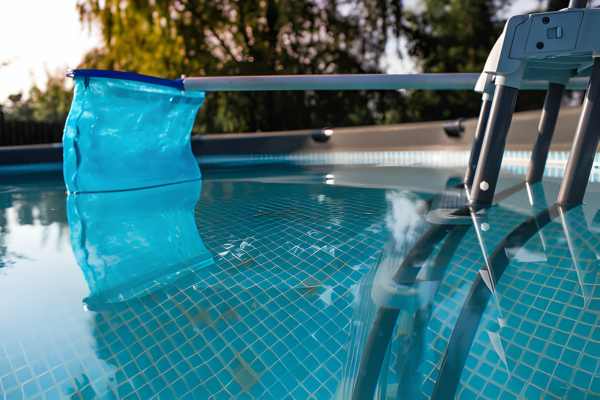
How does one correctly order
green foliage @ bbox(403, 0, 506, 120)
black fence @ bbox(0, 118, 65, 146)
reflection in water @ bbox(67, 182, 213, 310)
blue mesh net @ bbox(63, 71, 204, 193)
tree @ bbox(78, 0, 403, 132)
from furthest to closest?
green foliage @ bbox(403, 0, 506, 120) < tree @ bbox(78, 0, 403, 132) < black fence @ bbox(0, 118, 65, 146) < blue mesh net @ bbox(63, 71, 204, 193) < reflection in water @ bbox(67, 182, 213, 310)

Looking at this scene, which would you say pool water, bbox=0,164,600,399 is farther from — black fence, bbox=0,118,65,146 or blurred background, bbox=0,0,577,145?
blurred background, bbox=0,0,577,145

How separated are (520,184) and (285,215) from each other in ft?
4.41

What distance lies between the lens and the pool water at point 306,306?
746 mm

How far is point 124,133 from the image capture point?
9.35 feet

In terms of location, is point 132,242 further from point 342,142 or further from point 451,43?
point 451,43

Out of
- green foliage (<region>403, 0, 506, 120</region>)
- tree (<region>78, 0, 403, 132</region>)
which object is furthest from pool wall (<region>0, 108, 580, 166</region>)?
green foliage (<region>403, 0, 506, 120</region>)

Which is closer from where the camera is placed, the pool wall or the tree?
the pool wall

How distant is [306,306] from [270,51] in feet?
28.7

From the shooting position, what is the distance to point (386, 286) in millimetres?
1088

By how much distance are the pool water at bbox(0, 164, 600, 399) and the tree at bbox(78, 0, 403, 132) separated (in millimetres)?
7440

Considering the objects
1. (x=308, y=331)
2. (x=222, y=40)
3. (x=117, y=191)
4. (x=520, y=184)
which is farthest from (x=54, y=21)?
(x=308, y=331)

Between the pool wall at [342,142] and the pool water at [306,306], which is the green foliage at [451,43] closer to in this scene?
the pool wall at [342,142]

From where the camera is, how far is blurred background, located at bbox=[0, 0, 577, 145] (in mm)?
8508

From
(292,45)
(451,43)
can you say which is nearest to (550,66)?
(292,45)
